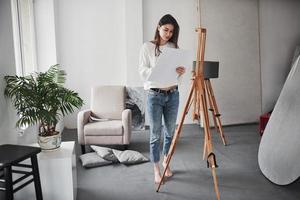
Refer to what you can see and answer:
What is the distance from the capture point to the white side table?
2373mm

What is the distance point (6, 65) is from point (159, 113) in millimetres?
1375

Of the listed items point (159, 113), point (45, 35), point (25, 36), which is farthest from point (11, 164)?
point (45, 35)

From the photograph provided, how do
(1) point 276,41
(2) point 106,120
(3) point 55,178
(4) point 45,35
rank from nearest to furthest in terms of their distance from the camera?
(3) point 55,178 < (2) point 106,120 < (4) point 45,35 < (1) point 276,41

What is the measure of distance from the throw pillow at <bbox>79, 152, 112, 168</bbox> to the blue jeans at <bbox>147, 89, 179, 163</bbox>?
781 mm

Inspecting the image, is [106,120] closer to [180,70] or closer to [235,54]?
[180,70]

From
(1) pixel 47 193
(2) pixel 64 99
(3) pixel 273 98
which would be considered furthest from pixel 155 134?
(3) pixel 273 98

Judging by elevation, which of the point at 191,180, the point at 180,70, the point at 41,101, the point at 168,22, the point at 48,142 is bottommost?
the point at 191,180

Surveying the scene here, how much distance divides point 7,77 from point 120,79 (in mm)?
2825

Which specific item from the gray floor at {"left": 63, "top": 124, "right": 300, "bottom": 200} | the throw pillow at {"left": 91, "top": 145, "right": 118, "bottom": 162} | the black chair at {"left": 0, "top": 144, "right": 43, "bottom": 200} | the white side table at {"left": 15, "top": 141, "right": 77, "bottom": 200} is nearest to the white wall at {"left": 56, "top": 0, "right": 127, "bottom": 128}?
the gray floor at {"left": 63, "top": 124, "right": 300, "bottom": 200}

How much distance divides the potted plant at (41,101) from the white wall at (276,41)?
155 inches

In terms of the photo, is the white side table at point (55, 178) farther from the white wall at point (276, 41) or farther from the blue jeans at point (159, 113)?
the white wall at point (276, 41)

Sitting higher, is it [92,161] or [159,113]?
[159,113]

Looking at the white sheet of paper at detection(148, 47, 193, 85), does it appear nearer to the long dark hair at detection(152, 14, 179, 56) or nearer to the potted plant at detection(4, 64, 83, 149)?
the long dark hair at detection(152, 14, 179, 56)

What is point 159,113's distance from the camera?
2.73 m
